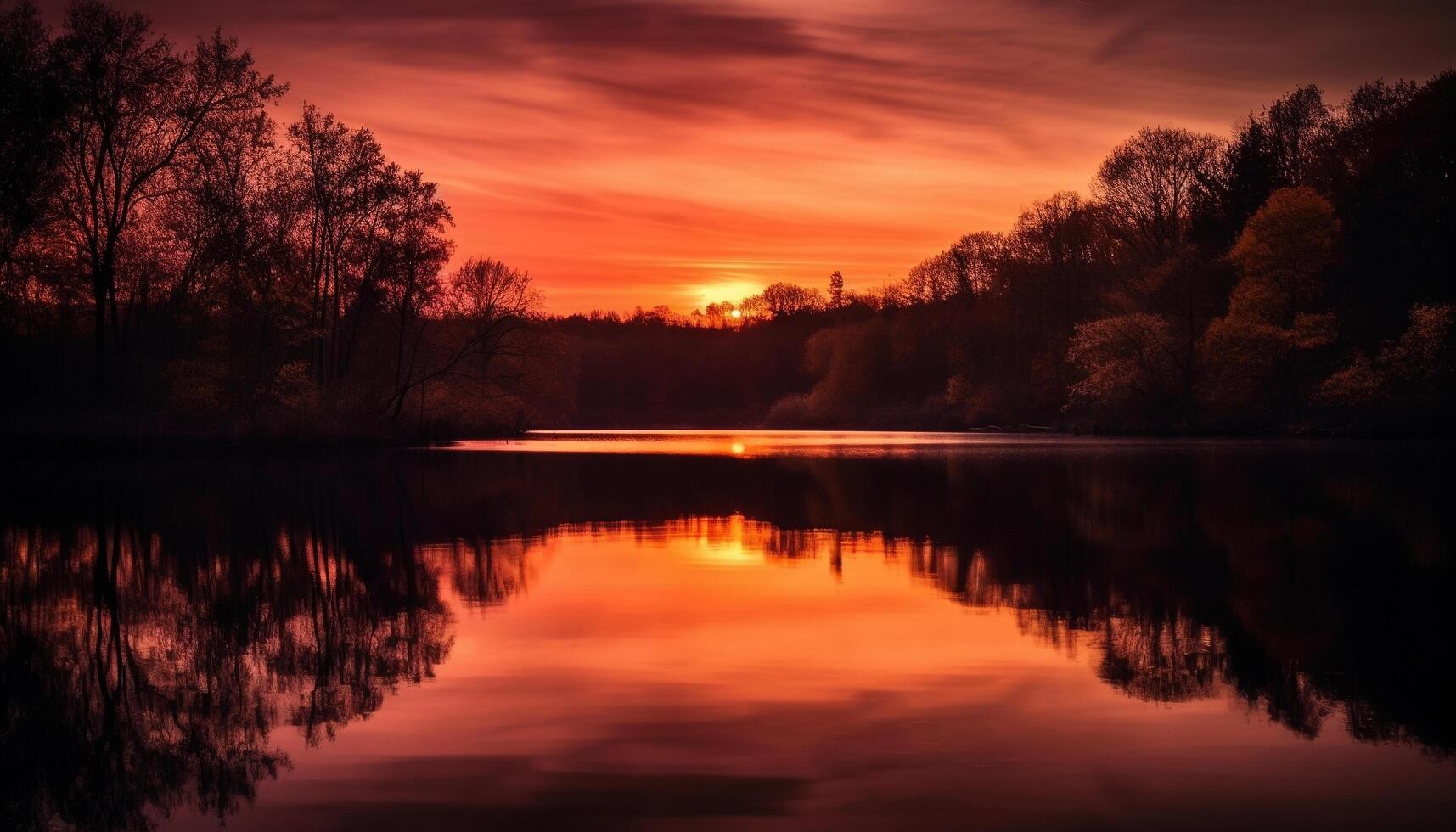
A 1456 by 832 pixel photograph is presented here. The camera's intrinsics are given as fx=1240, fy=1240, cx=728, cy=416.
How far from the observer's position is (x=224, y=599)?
1241 cm

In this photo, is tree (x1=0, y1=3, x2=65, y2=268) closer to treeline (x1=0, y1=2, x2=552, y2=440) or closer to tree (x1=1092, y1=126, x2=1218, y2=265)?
treeline (x1=0, y1=2, x2=552, y2=440)

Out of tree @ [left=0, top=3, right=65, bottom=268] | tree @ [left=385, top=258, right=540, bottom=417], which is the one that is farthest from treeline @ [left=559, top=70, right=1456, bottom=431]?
tree @ [left=0, top=3, right=65, bottom=268]

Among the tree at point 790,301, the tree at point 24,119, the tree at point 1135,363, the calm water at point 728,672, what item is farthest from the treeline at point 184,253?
the tree at point 790,301

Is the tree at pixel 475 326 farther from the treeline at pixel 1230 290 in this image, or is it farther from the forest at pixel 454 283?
the treeline at pixel 1230 290

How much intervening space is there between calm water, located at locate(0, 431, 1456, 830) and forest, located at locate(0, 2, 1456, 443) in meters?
25.8

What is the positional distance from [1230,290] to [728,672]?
68.3 metres

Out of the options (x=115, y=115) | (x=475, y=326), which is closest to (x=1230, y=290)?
(x=475, y=326)

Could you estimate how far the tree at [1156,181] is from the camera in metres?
Answer: 75.9

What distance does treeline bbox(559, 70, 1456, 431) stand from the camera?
59.9 meters

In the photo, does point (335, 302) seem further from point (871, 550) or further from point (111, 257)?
point (871, 550)

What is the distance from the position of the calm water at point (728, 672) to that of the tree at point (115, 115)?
25.8 metres

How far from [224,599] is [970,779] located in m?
8.67

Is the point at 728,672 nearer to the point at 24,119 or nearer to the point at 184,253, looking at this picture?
the point at 24,119

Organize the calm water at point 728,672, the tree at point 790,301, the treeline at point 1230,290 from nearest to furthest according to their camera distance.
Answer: the calm water at point 728,672
the treeline at point 1230,290
the tree at point 790,301
